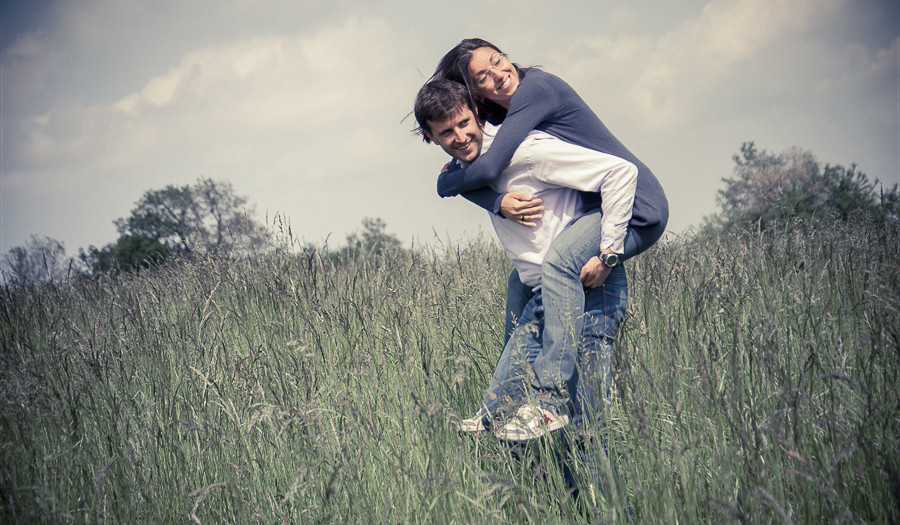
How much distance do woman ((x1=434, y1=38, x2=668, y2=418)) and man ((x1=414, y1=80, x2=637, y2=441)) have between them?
72 millimetres

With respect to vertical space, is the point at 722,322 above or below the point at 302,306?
below

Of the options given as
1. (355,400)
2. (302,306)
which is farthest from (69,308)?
(355,400)

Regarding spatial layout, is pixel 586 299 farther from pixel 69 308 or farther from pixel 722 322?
pixel 69 308

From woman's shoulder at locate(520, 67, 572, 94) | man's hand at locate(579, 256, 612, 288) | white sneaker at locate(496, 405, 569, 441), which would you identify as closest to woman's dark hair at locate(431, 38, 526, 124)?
woman's shoulder at locate(520, 67, 572, 94)

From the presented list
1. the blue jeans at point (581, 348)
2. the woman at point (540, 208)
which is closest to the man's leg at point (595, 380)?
the blue jeans at point (581, 348)

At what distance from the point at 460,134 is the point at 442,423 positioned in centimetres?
124

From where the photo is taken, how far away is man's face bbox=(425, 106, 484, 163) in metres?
2.53

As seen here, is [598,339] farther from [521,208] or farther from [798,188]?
[798,188]

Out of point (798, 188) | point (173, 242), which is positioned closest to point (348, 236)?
point (173, 242)

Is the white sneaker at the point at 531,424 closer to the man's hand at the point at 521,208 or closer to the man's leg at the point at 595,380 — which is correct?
the man's leg at the point at 595,380

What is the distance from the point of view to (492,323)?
3.85m

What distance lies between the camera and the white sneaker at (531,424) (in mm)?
2055

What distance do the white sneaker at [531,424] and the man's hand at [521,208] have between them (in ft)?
2.59

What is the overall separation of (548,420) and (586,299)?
622 mm
